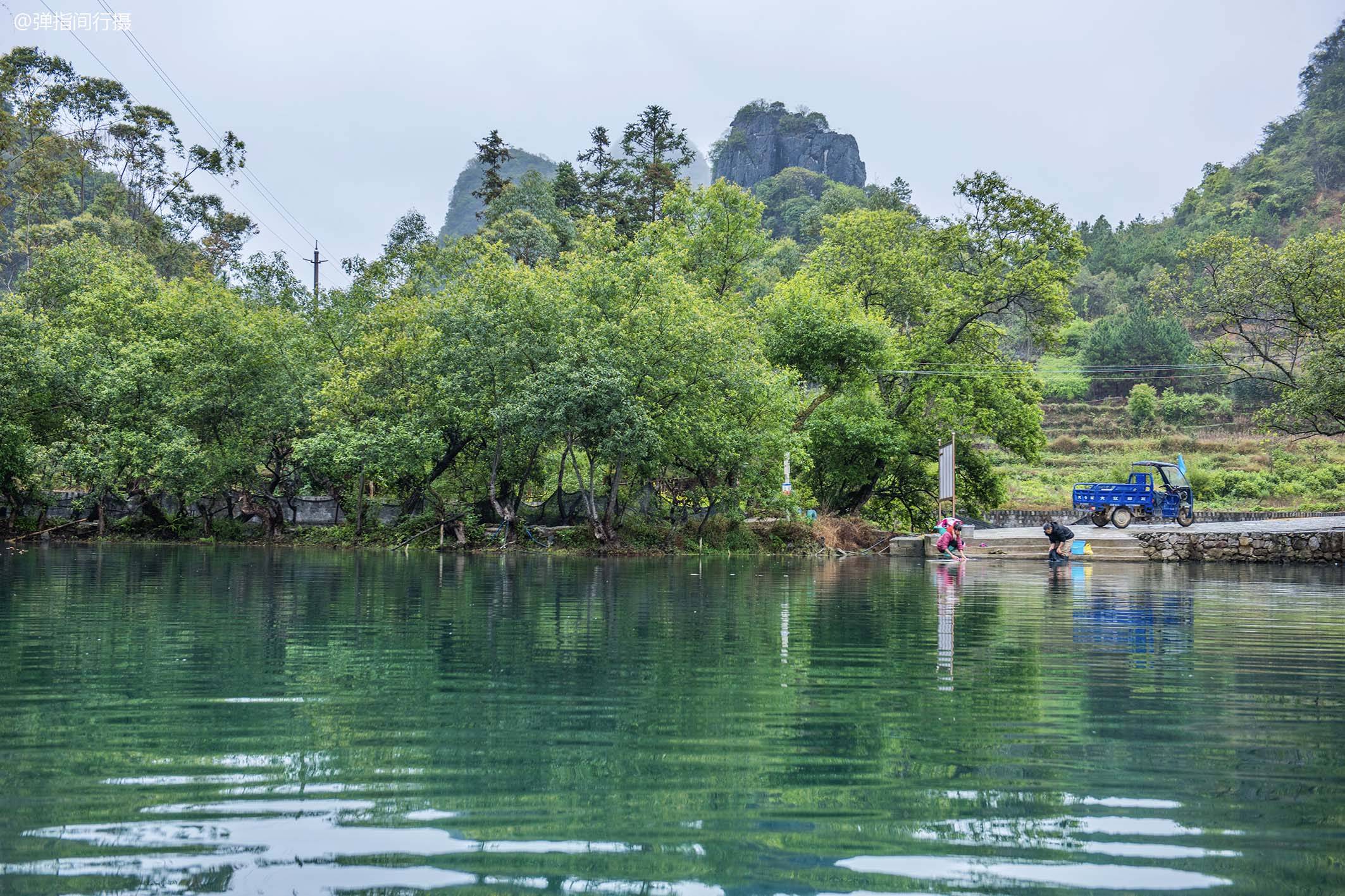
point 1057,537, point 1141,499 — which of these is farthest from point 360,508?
point 1141,499

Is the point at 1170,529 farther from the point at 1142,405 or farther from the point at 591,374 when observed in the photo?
the point at 1142,405

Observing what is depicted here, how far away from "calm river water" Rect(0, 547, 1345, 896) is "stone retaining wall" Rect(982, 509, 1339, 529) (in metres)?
43.5

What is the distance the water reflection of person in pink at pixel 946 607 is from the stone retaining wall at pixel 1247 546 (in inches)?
327

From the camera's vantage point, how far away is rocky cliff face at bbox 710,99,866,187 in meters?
188

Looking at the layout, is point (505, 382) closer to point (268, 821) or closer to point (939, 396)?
point (939, 396)

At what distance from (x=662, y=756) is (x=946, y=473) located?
1222 inches

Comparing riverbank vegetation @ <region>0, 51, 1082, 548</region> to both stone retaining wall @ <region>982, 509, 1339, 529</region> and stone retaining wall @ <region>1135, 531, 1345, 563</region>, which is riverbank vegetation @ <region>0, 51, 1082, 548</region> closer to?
stone retaining wall @ <region>1135, 531, 1345, 563</region>

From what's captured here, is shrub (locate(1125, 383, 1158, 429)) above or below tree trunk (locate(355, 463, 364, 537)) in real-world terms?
above

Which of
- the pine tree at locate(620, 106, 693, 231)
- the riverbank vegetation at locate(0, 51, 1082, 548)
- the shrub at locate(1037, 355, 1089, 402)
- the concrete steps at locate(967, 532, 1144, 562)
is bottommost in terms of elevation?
the concrete steps at locate(967, 532, 1144, 562)

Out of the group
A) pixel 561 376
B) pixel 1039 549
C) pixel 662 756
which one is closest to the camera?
pixel 662 756

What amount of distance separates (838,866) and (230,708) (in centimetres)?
508

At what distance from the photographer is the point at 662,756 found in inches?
233

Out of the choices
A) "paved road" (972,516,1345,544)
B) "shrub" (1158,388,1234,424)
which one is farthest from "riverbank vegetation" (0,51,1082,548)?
"shrub" (1158,388,1234,424)

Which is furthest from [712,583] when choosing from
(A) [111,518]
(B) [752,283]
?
(A) [111,518]
